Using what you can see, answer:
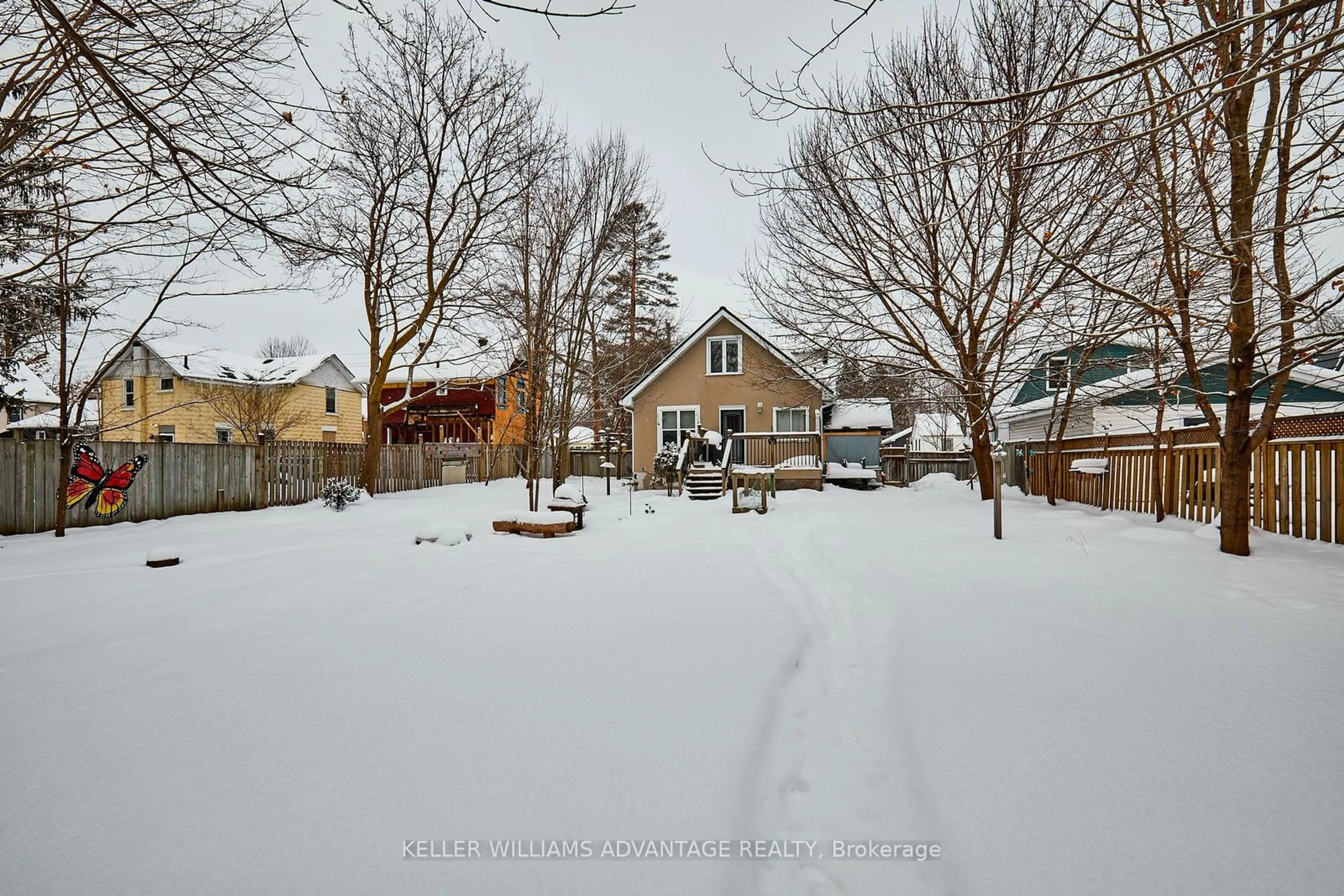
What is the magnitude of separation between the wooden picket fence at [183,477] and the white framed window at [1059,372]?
42.8ft

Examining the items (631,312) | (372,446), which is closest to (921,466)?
(631,312)

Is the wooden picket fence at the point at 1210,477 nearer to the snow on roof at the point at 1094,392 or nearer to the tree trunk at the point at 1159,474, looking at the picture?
the tree trunk at the point at 1159,474

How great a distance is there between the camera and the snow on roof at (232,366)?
22.4 meters

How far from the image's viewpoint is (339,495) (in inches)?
436

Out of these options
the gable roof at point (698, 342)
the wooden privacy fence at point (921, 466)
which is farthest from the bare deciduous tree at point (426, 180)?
the wooden privacy fence at point (921, 466)

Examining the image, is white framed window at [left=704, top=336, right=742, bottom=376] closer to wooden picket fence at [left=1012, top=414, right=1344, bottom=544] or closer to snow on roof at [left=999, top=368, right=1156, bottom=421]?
snow on roof at [left=999, top=368, right=1156, bottom=421]

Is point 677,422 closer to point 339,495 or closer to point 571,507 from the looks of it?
point 339,495

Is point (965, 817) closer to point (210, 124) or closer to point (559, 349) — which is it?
point (210, 124)

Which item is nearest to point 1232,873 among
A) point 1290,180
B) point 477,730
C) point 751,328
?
point 477,730

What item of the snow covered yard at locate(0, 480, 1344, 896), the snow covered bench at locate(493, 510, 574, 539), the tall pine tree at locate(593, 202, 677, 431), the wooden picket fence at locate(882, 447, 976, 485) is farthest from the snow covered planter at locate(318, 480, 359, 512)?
the wooden picket fence at locate(882, 447, 976, 485)

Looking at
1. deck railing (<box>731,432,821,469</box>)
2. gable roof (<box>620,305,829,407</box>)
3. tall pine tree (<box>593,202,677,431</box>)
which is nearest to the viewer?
tall pine tree (<box>593,202,677,431</box>)

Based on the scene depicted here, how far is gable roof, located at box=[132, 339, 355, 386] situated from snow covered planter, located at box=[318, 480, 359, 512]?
15.1 meters

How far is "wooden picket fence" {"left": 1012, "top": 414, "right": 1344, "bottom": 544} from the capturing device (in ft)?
17.8

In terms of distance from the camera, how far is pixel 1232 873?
4.87 ft
